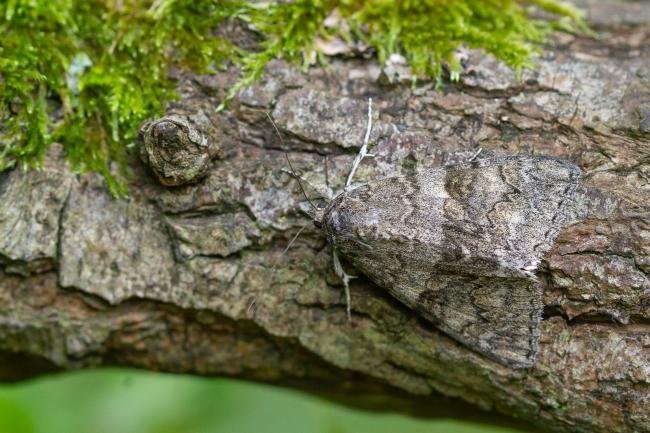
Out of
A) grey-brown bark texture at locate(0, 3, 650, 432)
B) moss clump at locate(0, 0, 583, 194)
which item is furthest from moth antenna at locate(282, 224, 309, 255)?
moss clump at locate(0, 0, 583, 194)

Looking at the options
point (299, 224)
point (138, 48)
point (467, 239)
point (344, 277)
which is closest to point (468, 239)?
point (467, 239)

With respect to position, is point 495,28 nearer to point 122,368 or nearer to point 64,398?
point 122,368

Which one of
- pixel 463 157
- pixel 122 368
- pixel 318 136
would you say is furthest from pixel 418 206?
pixel 122 368

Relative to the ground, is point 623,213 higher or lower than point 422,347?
higher

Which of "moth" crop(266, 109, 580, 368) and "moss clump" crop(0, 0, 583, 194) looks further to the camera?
"moss clump" crop(0, 0, 583, 194)

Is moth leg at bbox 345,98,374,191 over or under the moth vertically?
over

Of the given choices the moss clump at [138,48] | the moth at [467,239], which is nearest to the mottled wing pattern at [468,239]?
the moth at [467,239]

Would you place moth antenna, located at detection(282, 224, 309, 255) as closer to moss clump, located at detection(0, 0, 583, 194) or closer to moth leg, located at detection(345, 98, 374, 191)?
moth leg, located at detection(345, 98, 374, 191)
